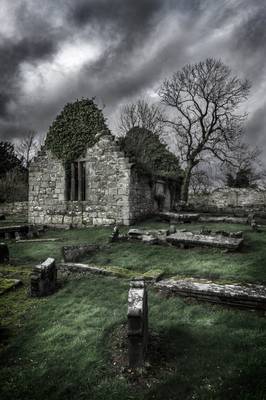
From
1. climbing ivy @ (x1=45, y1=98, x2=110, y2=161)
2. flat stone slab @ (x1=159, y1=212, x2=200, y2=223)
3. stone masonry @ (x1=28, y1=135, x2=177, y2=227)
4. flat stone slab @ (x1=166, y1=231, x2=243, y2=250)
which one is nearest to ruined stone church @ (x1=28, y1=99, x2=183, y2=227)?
stone masonry @ (x1=28, y1=135, x2=177, y2=227)

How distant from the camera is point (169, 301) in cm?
513

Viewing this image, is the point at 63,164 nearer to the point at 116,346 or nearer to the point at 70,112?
the point at 70,112

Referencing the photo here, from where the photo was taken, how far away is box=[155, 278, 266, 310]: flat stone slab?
464 centimetres

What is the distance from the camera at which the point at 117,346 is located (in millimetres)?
3799

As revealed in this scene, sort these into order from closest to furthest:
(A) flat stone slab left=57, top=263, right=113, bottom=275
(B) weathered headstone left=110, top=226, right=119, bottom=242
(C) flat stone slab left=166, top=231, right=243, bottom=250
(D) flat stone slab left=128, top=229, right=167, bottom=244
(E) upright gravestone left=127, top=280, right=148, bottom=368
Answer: (E) upright gravestone left=127, top=280, right=148, bottom=368 < (A) flat stone slab left=57, top=263, right=113, bottom=275 < (C) flat stone slab left=166, top=231, right=243, bottom=250 < (D) flat stone slab left=128, top=229, right=167, bottom=244 < (B) weathered headstone left=110, top=226, right=119, bottom=242

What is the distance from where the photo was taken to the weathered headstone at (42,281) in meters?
5.85

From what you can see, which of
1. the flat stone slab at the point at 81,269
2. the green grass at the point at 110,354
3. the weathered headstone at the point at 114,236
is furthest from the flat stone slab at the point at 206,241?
the green grass at the point at 110,354

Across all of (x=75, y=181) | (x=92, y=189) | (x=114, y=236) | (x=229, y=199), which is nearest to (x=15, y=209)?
(x=75, y=181)

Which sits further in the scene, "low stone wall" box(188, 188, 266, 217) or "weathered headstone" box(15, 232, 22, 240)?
"low stone wall" box(188, 188, 266, 217)

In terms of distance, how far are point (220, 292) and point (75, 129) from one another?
13361 mm

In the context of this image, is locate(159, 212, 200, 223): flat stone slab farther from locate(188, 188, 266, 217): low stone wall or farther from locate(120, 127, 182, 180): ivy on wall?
locate(188, 188, 266, 217): low stone wall

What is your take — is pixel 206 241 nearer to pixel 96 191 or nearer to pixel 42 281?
pixel 42 281

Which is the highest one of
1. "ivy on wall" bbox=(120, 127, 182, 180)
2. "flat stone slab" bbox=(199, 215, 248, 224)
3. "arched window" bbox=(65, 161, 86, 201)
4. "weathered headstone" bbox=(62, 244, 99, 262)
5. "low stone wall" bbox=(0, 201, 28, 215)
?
"ivy on wall" bbox=(120, 127, 182, 180)

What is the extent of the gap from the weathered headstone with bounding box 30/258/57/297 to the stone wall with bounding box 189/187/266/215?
1744cm
